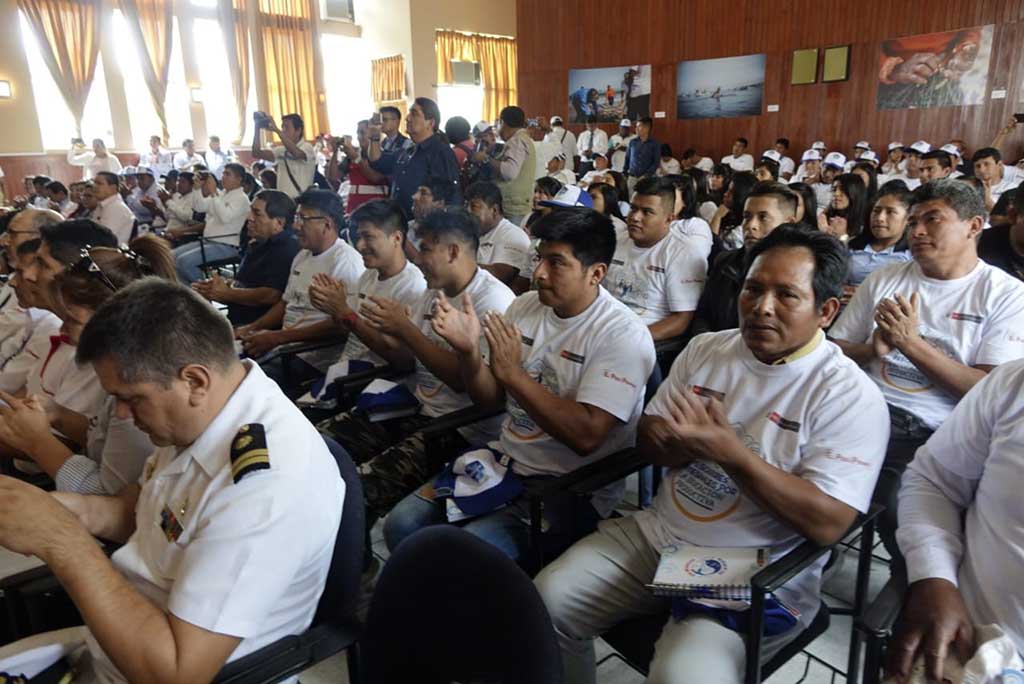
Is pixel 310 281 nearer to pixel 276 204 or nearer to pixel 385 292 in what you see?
pixel 385 292

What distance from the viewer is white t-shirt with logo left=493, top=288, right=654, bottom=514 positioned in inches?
67.6

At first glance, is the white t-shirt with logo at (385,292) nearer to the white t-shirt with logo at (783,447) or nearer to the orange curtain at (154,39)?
the white t-shirt with logo at (783,447)

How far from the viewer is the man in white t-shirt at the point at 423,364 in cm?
210

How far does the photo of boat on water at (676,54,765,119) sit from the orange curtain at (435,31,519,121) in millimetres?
4801

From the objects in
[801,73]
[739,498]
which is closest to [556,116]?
[801,73]

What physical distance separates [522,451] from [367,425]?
0.73m

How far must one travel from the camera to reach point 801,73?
31.7 feet

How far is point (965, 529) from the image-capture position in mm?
1261

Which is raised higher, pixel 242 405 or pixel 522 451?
pixel 242 405

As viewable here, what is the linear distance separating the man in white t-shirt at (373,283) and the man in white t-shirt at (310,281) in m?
0.27

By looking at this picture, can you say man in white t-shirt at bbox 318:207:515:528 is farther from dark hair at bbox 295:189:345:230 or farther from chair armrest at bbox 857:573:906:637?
chair armrest at bbox 857:573:906:637

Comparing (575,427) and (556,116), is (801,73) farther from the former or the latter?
(575,427)

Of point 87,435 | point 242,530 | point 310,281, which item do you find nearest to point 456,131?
point 310,281

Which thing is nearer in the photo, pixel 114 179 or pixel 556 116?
pixel 114 179
